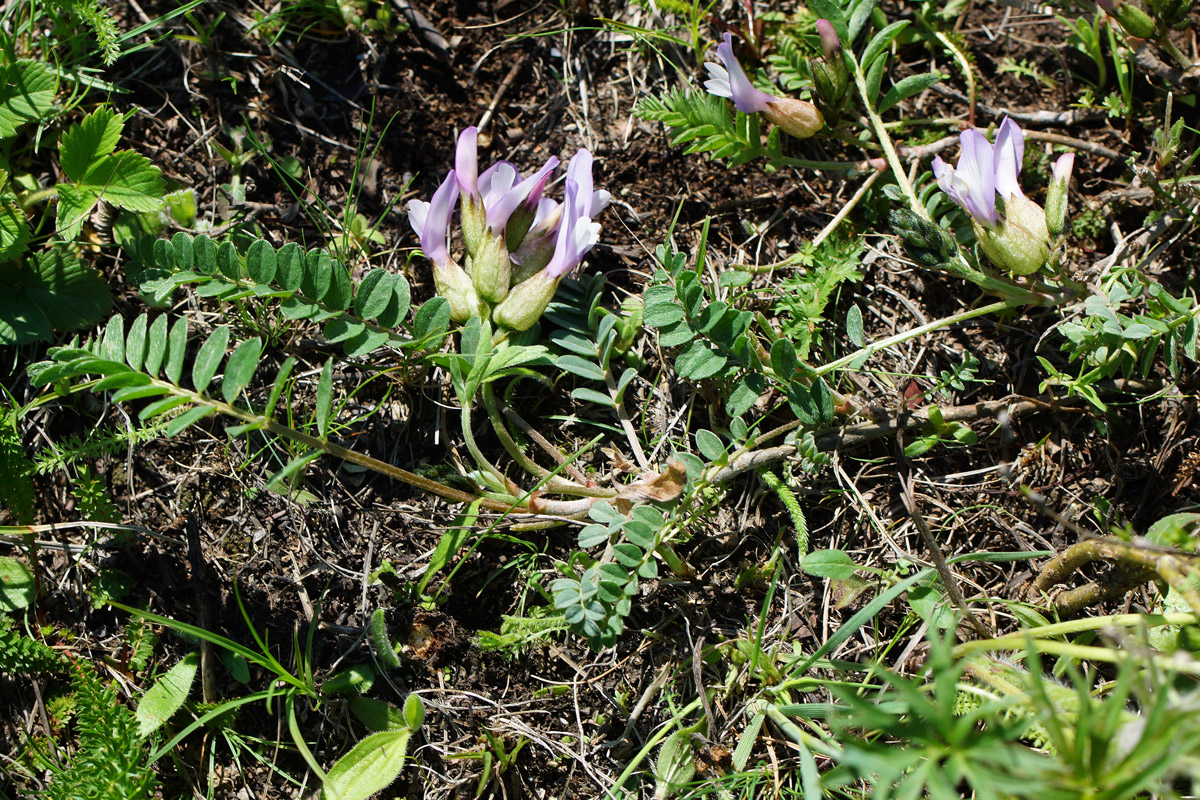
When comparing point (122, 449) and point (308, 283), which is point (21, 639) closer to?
point (122, 449)

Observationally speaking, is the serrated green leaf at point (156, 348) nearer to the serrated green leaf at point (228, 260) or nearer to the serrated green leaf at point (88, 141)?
the serrated green leaf at point (228, 260)

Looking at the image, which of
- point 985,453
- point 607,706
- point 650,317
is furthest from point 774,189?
point 607,706

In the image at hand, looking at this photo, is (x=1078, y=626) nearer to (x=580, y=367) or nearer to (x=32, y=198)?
(x=580, y=367)

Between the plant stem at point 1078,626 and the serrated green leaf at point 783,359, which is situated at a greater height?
the serrated green leaf at point 783,359

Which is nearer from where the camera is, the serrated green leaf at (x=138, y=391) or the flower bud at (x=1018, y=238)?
the serrated green leaf at (x=138, y=391)

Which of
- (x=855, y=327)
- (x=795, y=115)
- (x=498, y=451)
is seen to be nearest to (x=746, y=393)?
(x=855, y=327)

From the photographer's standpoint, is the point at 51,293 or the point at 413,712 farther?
the point at 51,293

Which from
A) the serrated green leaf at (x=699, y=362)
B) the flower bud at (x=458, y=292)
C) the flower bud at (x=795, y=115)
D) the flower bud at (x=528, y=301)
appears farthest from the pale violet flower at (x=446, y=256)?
the flower bud at (x=795, y=115)

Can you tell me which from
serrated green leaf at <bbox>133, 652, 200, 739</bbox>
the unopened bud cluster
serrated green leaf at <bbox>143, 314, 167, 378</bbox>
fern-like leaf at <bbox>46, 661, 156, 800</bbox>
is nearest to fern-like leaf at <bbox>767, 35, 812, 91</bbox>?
the unopened bud cluster
